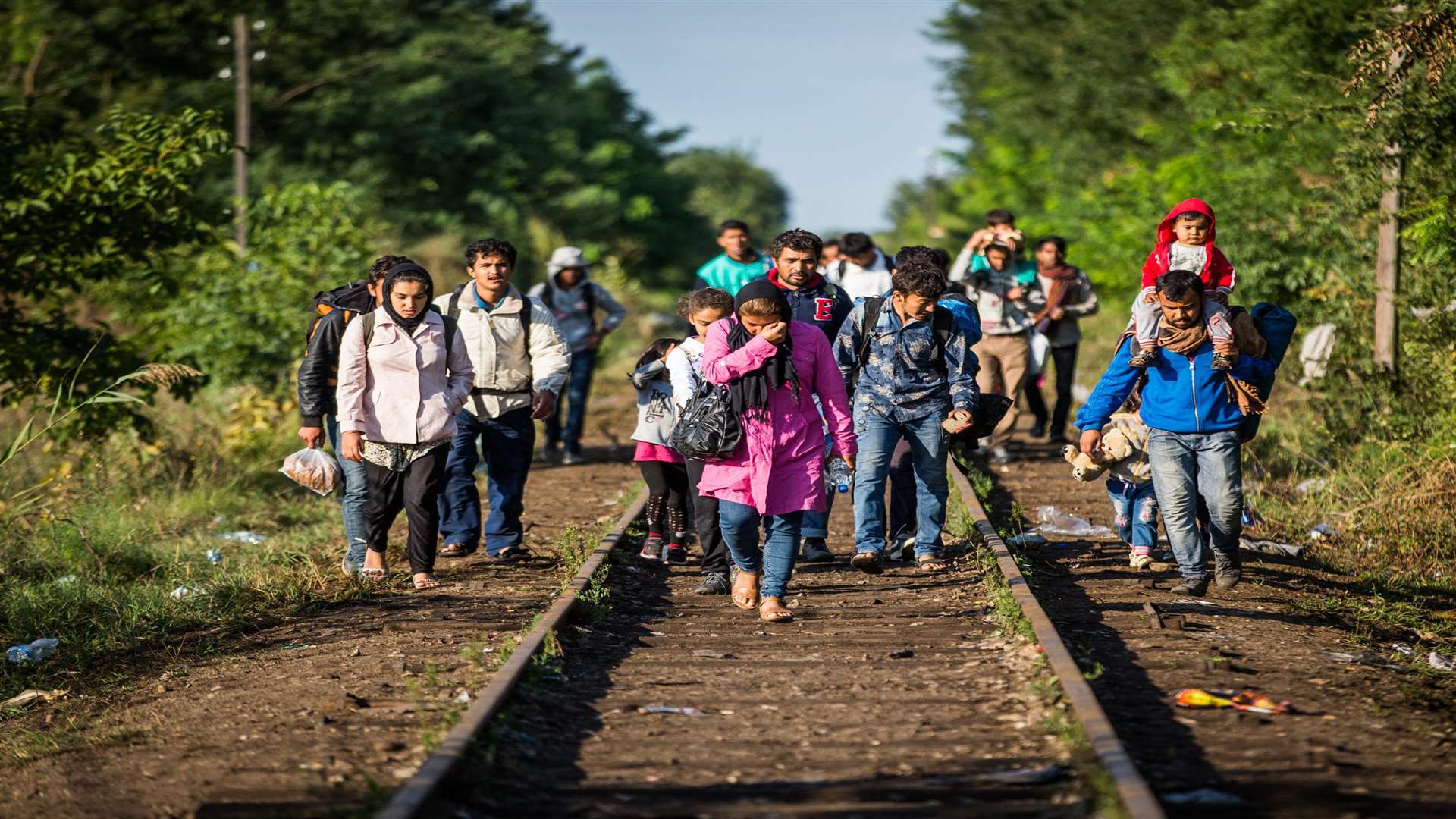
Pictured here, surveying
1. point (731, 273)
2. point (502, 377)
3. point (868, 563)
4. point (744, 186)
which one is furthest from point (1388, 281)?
point (744, 186)

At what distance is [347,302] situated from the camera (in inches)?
337

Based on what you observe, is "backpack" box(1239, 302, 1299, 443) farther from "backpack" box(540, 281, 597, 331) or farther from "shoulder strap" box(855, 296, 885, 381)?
"backpack" box(540, 281, 597, 331)

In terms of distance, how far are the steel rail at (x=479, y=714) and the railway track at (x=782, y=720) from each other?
0.04 feet

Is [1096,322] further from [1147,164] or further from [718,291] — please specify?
[718,291]

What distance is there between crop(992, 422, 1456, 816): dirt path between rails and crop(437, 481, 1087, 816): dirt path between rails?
420mm

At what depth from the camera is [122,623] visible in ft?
27.8

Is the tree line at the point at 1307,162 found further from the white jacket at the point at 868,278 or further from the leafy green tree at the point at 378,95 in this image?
the leafy green tree at the point at 378,95

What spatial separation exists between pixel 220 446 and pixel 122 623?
6258 millimetres

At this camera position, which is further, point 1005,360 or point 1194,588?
point 1005,360

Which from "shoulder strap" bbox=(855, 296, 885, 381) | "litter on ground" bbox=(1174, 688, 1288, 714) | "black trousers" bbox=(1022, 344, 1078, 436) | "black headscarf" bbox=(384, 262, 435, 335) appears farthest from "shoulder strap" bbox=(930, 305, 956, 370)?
"black trousers" bbox=(1022, 344, 1078, 436)

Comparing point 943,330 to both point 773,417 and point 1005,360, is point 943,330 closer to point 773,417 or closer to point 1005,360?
point 773,417

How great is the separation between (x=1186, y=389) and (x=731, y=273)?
4.04 metres

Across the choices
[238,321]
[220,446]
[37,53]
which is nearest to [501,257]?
[220,446]

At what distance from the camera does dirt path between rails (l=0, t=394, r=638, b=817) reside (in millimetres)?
5273
